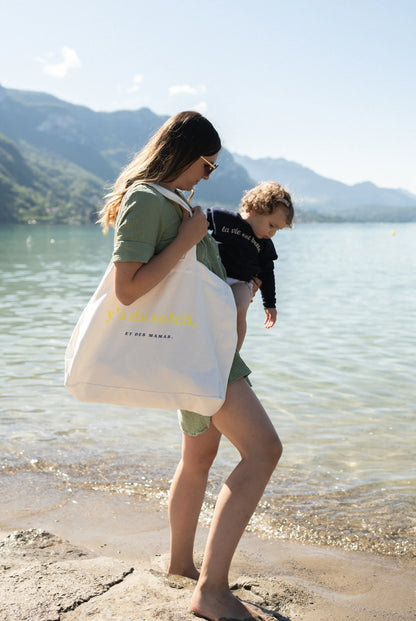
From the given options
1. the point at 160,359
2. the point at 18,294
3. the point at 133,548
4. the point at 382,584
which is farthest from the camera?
the point at 18,294

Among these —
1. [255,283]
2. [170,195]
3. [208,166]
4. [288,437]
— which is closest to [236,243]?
[255,283]

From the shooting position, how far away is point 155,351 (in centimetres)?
244

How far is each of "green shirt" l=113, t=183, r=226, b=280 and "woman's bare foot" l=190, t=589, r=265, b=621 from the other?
1.39m

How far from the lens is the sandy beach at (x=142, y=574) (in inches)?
103

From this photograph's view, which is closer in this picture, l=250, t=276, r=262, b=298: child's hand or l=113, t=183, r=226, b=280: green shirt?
l=113, t=183, r=226, b=280: green shirt

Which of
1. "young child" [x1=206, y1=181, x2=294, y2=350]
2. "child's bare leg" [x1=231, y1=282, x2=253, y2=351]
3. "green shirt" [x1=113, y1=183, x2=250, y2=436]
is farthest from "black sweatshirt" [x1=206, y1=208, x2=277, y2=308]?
"green shirt" [x1=113, y1=183, x2=250, y2=436]

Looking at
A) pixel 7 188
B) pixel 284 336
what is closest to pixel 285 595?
pixel 284 336

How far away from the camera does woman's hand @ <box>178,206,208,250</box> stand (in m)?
2.45

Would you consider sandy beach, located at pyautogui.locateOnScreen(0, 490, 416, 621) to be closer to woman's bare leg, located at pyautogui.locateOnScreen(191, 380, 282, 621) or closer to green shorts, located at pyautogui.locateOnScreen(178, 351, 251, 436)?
woman's bare leg, located at pyautogui.locateOnScreen(191, 380, 282, 621)

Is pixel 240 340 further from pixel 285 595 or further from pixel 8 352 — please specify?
pixel 8 352

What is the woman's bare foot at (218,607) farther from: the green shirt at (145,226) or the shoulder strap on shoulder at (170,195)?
the shoulder strap on shoulder at (170,195)

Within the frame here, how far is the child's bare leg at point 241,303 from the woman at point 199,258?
0.81ft

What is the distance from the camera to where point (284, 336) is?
12859mm

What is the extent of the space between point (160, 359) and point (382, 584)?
2037mm
